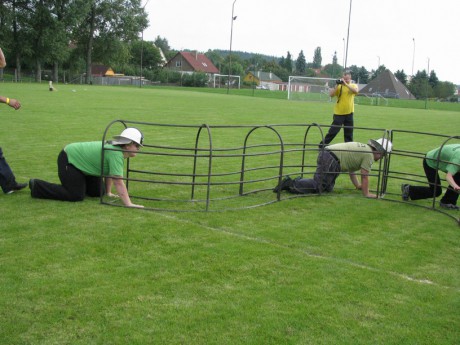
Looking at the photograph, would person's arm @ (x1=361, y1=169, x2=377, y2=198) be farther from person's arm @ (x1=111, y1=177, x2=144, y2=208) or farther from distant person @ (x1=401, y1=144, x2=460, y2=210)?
person's arm @ (x1=111, y1=177, x2=144, y2=208)

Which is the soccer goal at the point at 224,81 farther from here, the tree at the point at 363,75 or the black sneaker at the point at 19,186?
the black sneaker at the point at 19,186

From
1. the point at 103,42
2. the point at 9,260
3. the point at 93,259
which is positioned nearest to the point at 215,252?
the point at 93,259

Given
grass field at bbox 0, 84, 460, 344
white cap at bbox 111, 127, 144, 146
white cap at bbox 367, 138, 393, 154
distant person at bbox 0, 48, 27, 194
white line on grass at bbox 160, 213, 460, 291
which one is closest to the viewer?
grass field at bbox 0, 84, 460, 344

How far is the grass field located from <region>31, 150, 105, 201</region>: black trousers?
162 mm

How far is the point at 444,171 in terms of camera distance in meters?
8.61

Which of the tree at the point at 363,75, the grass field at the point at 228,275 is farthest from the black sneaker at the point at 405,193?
the tree at the point at 363,75

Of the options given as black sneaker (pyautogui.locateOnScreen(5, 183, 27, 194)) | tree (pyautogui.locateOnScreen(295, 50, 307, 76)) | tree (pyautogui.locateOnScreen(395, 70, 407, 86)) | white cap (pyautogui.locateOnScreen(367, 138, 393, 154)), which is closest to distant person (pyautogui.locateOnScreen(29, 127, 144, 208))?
black sneaker (pyautogui.locateOnScreen(5, 183, 27, 194))

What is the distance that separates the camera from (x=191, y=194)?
8.72 metres

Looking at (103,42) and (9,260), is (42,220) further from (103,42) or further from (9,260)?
(103,42)

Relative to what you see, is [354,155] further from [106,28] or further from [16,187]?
[106,28]

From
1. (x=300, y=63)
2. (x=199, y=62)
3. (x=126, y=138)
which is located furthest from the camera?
(x=300, y=63)

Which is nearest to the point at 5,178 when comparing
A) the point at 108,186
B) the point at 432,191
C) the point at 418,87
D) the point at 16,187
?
the point at 16,187

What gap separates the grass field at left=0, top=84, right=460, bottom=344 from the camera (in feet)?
14.0

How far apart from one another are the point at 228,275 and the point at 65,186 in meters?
3.39
